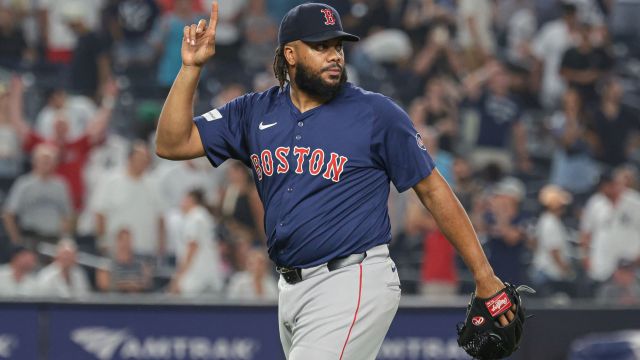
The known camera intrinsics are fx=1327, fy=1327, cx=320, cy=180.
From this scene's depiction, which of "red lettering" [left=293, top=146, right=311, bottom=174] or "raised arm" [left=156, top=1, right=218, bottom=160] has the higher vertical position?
"raised arm" [left=156, top=1, right=218, bottom=160]

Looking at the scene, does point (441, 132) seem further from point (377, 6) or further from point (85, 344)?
point (85, 344)

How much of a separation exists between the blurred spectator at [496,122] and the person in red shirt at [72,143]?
3774 millimetres

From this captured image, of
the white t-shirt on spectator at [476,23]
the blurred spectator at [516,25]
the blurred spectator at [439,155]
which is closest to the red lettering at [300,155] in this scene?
the blurred spectator at [439,155]

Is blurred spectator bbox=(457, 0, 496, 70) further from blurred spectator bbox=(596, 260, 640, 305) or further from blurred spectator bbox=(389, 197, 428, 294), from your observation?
blurred spectator bbox=(596, 260, 640, 305)

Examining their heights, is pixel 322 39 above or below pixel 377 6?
above

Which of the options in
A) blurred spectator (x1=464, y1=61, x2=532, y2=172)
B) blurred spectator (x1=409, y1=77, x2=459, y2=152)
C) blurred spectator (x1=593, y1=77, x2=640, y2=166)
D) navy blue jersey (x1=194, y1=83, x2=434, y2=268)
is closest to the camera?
navy blue jersey (x1=194, y1=83, x2=434, y2=268)

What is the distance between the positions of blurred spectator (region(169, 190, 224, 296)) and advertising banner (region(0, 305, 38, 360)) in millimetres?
2424

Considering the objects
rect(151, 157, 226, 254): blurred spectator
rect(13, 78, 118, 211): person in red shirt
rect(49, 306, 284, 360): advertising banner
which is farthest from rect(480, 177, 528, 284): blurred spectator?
rect(13, 78, 118, 211): person in red shirt

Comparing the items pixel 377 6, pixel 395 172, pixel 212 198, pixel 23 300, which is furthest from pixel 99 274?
pixel 395 172

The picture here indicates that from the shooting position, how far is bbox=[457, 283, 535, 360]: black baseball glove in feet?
16.3

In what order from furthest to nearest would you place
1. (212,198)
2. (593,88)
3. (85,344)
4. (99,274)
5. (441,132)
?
(593,88) → (441,132) → (212,198) → (99,274) → (85,344)

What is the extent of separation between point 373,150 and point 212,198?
23.1 ft

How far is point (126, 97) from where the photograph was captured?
13742 mm

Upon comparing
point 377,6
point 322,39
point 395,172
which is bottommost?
point 377,6
